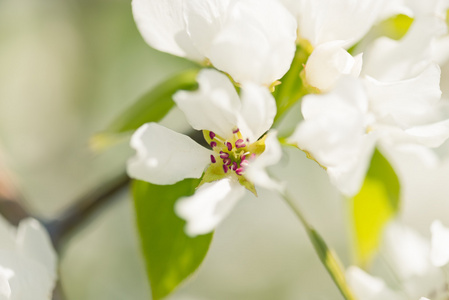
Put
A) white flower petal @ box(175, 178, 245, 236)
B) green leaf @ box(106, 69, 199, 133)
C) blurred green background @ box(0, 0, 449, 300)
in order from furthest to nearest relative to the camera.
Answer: blurred green background @ box(0, 0, 449, 300) < green leaf @ box(106, 69, 199, 133) < white flower petal @ box(175, 178, 245, 236)

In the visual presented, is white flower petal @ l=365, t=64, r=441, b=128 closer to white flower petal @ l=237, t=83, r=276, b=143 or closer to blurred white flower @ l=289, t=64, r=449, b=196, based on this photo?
blurred white flower @ l=289, t=64, r=449, b=196

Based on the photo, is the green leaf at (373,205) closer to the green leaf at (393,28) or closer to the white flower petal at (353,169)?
the green leaf at (393,28)

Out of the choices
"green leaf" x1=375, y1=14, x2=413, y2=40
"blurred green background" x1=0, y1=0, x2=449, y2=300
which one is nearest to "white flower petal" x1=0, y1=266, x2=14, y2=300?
"green leaf" x1=375, y1=14, x2=413, y2=40

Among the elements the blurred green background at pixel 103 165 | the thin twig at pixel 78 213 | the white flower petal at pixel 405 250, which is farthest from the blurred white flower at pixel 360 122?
the blurred green background at pixel 103 165

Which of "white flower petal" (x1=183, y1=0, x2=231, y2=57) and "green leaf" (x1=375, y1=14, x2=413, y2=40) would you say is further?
"green leaf" (x1=375, y1=14, x2=413, y2=40)

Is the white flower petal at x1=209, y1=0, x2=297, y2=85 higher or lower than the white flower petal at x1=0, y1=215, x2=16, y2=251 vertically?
higher

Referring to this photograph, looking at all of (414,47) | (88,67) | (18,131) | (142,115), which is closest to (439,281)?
(414,47)

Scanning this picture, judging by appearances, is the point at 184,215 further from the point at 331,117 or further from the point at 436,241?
the point at 436,241
